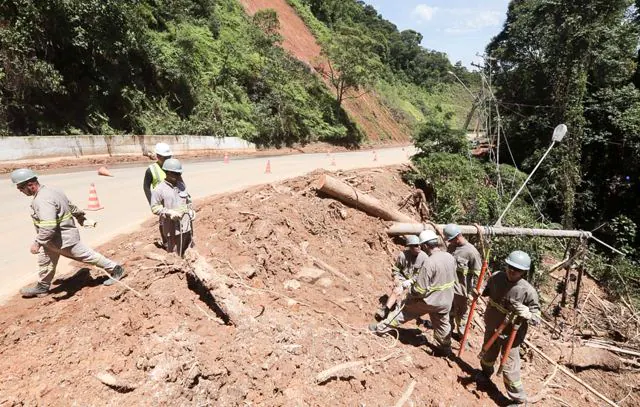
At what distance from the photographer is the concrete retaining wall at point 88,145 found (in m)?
12.6

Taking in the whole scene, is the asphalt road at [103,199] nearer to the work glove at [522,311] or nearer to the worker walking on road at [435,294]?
the worker walking on road at [435,294]

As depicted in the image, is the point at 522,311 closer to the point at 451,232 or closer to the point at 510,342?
the point at 510,342

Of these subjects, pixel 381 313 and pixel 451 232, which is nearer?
pixel 451 232

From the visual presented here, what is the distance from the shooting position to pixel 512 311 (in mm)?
4684

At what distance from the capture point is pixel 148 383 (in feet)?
11.3

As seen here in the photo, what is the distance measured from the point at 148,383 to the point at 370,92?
4460cm

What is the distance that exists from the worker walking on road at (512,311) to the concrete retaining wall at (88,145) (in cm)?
1449

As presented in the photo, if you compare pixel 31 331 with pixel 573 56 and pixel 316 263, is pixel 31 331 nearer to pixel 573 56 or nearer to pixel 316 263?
pixel 316 263

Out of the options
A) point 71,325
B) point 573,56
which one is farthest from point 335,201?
point 573,56

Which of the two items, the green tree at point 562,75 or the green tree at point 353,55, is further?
the green tree at point 353,55

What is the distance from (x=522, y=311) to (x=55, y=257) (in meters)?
5.66

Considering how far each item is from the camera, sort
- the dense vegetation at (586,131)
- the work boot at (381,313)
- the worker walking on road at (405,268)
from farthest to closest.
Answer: the dense vegetation at (586,131) < the work boot at (381,313) < the worker walking on road at (405,268)

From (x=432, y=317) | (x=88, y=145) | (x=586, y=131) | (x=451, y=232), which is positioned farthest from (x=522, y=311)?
(x=88, y=145)

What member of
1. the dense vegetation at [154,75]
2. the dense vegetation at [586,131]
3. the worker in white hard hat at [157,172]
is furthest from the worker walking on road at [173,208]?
the dense vegetation at [154,75]
